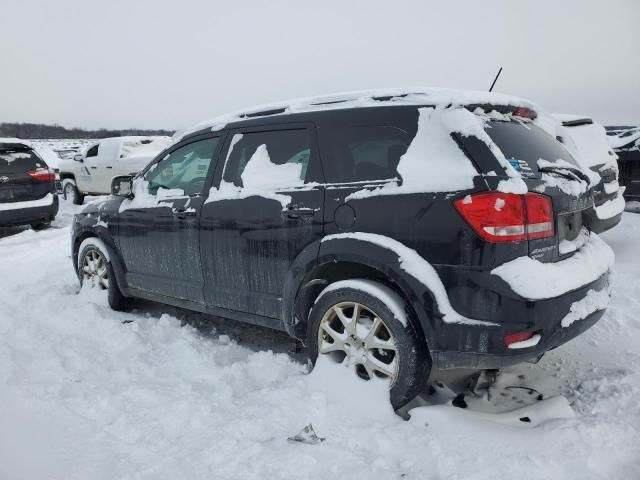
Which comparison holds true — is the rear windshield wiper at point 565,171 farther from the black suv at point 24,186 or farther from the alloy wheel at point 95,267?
the black suv at point 24,186

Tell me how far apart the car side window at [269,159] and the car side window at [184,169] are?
28 cm

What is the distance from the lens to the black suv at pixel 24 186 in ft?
28.4

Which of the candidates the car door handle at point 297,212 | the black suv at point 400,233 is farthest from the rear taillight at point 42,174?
the car door handle at point 297,212

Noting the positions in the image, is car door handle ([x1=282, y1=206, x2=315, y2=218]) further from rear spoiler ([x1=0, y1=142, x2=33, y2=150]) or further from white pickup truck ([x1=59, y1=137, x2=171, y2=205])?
white pickup truck ([x1=59, y1=137, x2=171, y2=205])

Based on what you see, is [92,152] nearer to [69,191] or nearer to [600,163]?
[69,191]

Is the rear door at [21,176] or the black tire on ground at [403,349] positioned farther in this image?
the rear door at [21,176]

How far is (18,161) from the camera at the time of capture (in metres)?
8.93

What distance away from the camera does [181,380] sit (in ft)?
10.6

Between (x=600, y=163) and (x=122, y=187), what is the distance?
5656 millimetres

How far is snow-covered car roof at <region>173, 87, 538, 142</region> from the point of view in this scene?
2762 millimetres

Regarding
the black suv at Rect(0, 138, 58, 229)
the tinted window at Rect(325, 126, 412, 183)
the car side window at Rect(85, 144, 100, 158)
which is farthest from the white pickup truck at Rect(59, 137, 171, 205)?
the tinted window at Rect(325, 126, 412, 183)

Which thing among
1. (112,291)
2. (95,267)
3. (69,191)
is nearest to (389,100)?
(112,291)

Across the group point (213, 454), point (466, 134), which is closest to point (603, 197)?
point (466, 134)

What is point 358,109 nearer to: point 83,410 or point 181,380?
point 181,380
